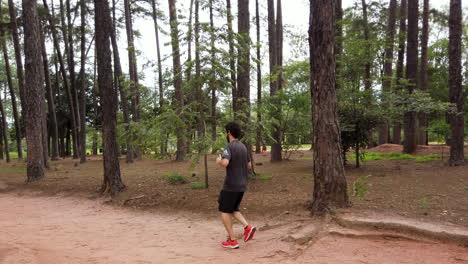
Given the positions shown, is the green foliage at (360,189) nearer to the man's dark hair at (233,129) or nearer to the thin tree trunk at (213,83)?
the man's dark hair at (233,129)

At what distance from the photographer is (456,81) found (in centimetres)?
1016

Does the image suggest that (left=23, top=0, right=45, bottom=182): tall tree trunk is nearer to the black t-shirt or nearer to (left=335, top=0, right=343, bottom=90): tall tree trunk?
the black t-shirt

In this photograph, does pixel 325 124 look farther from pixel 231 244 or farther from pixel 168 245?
pixel 168 245

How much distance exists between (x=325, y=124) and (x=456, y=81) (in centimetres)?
724

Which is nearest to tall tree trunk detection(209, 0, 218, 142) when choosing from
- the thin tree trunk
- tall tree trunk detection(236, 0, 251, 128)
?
the thin tree trunk

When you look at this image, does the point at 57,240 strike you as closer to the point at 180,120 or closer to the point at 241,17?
the point at 180,120

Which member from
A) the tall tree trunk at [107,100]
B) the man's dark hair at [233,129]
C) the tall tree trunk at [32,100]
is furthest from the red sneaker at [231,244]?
the tall tree trunk at [32,100]

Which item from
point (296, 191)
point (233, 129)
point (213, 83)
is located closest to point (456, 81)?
point (296, 191)

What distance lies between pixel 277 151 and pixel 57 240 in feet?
32.7

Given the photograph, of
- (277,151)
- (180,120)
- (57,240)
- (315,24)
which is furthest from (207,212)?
(277,151)

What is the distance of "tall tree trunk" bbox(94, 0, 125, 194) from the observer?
30.0ft

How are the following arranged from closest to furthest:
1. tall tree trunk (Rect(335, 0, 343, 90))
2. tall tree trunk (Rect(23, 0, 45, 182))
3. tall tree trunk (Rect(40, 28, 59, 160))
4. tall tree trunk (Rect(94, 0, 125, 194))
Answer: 1. tall tree trunk (Rect(94, 0, 125, 194))
2. tall tree trunk (Rect(335, 0, 343, 90))
3. tall tree trunk (Rect(23, 0, 45, 182))
4. tall tree trunk (Rect(40, 28, 59, 160))

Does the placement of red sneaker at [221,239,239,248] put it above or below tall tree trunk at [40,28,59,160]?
below

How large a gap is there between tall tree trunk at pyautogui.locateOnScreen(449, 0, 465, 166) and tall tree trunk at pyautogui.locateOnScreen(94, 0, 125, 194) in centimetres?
1076
